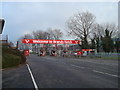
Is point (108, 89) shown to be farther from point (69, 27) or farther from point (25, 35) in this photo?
A: point (25, 35)

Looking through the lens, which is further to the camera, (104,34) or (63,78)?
(104,34)

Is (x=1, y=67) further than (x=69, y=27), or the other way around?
(x=69, y=27)

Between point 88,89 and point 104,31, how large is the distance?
68950 mm

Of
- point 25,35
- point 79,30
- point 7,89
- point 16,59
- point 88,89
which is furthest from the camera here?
point 25,35

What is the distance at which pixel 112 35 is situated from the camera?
73250 millimetres

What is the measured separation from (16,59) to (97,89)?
16125 mm

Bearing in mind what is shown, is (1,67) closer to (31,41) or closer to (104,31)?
(31,41)

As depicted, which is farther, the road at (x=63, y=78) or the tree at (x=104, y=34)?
the tree at (x=104, y=34)

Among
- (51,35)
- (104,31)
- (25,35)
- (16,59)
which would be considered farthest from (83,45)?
(25,35)

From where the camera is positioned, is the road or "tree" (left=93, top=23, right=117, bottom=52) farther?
"tree" (left=93, top=23, right=117, bottom=52)

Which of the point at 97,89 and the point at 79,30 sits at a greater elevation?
the point at 79,30

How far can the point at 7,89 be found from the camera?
8.29 meters

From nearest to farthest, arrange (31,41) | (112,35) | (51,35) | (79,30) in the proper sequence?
1. (31,41)
2. (79,30)
3. (112,35)
4. (51,35)

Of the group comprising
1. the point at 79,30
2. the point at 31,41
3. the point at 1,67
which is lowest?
the point at 1,67
